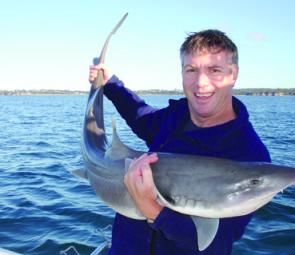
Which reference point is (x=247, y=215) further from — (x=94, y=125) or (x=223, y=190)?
(x=94, y=125)

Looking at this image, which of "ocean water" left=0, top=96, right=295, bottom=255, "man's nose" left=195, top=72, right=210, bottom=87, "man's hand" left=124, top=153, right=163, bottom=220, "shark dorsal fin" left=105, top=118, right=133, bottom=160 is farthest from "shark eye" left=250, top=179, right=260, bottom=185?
"ocean water" left=0, top=96, right=295, bottom=255

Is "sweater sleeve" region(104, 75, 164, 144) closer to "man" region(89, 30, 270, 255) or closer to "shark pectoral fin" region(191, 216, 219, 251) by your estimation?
"man" region(89, 30, 270, 255)

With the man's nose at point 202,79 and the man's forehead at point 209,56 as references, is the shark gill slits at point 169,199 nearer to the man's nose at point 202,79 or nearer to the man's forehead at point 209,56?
the man's nose at point 202,79

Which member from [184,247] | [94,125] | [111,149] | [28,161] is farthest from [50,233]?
[28,161]

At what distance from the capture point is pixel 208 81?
11.7 feet

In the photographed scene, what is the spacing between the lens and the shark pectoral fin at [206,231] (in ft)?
9.89

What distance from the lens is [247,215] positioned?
3.22 meters

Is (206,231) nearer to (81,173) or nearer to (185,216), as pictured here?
(185,216)

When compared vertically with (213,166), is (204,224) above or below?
below

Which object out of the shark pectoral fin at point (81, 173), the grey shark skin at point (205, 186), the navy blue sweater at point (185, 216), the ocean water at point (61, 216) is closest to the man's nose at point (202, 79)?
the navy blue sweater at point (185, 216)

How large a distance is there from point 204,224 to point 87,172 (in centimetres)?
189

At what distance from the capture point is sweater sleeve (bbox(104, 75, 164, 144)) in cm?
445

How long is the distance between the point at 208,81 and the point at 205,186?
0.91 m

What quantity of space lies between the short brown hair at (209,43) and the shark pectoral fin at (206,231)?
1358 mm
